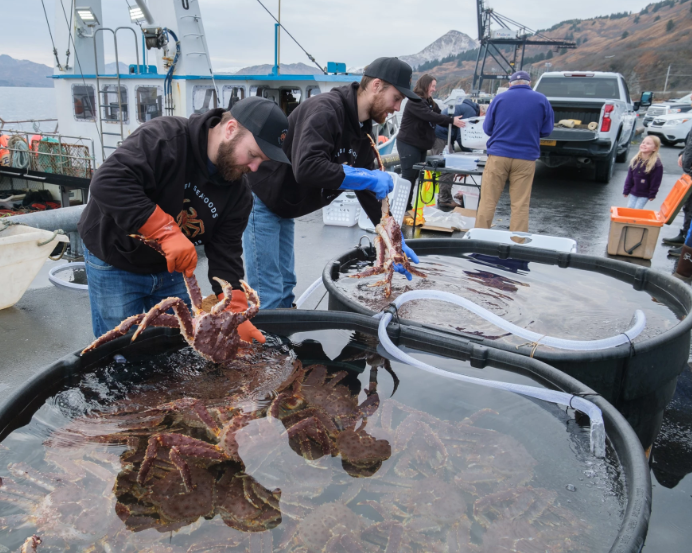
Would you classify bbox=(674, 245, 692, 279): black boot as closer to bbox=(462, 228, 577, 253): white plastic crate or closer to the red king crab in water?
bbox=(462, 228, 577, 253): white plastic crate

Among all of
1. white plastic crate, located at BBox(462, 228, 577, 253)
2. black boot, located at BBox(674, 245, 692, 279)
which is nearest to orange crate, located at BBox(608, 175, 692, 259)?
black boot, located at BBox(674, 245, 692, 279)

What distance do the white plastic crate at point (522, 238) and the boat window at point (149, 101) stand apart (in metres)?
8.95

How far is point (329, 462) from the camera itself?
218 centimetres

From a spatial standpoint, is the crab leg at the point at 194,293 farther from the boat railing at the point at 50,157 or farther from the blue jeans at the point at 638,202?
the boat railing at the point at 50,157

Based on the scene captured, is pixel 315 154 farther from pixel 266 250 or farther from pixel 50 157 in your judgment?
pixel 50 157

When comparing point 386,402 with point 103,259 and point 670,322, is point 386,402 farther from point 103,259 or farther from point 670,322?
point 670,322

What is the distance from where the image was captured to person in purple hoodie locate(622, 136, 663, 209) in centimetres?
764

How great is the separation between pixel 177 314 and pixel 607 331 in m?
2.83

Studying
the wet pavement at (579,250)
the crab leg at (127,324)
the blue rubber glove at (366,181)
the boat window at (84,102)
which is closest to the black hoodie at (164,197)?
the crab leg at (127,324)

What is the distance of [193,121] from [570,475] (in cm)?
237

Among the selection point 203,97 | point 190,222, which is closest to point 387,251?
point 190,222

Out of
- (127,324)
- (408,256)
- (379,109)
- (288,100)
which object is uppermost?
(379,109)

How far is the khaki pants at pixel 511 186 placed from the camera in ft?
21.2

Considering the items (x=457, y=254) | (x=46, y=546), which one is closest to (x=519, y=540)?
(x=46, y=546)
